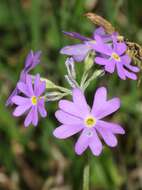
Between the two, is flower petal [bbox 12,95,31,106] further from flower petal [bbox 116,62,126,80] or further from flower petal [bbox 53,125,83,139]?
flower petal [bbox 116,62,126,80]

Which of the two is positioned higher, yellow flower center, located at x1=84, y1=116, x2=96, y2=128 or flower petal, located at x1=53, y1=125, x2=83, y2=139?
yellow flower center, located at x1=84, y1=116, x2=96, y2=128

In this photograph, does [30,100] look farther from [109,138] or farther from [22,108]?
[109,138]

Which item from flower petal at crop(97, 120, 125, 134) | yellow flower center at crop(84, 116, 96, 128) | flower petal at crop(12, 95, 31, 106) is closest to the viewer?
flower petal at crop(97, 120, 125, 134)

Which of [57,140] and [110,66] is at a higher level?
[110,66]

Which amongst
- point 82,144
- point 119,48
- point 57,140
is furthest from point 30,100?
point 57,140

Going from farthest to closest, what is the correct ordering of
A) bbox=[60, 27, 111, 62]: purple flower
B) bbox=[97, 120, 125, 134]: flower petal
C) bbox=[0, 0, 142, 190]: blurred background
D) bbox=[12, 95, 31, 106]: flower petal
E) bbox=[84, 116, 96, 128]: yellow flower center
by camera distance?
1. bbox=[0, 0, 142, 190]: blurred background
2. bbox=[60, 27, 111, 62]: purple flower
3. bbox=[12, 95, 31, 106]: flower petal
4. bbox=[84, 116, 96, 128]: yellow flower center
5. bbox=[97, 120, 125, 134]: flower petal

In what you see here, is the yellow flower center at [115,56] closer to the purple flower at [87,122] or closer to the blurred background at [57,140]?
→ the purple flower at [87,122]

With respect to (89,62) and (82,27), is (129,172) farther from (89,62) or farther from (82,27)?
(89,62)

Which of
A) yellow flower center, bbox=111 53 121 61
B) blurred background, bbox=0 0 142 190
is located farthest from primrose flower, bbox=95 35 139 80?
blurred background, bbox=0 0 142 190

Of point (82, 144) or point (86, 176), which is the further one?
point (86, 176)

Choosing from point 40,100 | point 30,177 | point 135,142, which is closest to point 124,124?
point 135,142
